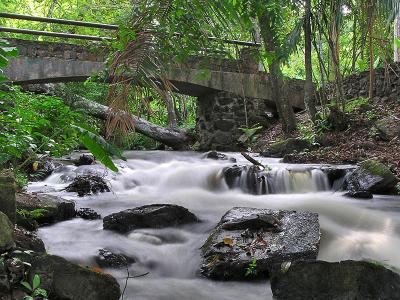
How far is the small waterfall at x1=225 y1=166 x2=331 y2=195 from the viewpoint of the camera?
22.8 feet

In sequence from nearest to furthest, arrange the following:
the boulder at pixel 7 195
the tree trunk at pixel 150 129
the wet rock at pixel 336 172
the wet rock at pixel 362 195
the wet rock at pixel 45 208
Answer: the boulder at pixel 7 195 < the wet rock at pixel 45 208 < the wet rock at pixel 362 195 < the wet rock at pixel 336 172 < the tree trunk at pixel 150 129

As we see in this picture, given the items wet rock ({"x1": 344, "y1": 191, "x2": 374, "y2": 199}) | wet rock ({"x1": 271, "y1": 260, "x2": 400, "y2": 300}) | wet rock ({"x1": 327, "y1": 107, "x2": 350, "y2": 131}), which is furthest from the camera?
wet rock ({"x1": 327, "y1": 107, "x2": 350, "y2": 131})

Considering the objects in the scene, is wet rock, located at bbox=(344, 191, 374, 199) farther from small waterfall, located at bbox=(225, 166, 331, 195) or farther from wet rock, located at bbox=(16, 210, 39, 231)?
wet rock, located at bbox=(16, 210, 39, 231)

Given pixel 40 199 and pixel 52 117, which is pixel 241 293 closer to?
pixel 40 199

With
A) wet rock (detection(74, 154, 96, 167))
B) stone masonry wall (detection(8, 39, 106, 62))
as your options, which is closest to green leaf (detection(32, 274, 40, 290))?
wet rock (detection(74, 154, 96, 167))

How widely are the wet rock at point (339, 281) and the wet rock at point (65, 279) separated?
1.16 meters

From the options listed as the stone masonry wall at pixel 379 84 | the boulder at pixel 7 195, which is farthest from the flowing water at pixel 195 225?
the stone masonry wall at pixel 379 84

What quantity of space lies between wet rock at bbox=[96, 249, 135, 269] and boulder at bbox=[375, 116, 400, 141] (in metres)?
6.46

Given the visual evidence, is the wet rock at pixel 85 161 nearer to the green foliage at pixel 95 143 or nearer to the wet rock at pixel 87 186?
the wet rock at pixel 87 186

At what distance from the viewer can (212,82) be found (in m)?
11.0

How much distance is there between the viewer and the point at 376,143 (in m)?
8.49

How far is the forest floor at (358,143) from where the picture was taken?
26.1 ft

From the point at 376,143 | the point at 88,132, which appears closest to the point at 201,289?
the point at 88,132

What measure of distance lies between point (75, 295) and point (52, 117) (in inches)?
174
